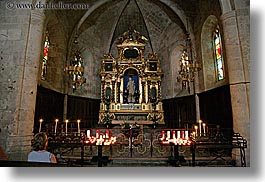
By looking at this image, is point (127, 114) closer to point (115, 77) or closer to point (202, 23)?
point (115, 77)

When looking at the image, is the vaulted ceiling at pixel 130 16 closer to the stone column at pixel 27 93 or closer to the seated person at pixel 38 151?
the stone column at pixel 27 93

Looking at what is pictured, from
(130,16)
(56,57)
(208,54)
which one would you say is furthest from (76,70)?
(208,54)

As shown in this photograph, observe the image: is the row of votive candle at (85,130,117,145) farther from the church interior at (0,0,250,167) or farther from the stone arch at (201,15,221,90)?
the stone arch at (201,15,221,90)

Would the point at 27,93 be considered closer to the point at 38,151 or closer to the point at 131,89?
the point at 38,151

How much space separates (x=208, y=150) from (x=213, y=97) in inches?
172

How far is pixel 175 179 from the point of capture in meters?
3.08

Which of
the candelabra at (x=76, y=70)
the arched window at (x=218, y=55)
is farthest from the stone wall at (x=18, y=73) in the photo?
the arched window at (x=218, y=55)

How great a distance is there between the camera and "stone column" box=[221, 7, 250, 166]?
15.2 feet

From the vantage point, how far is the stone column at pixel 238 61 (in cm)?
463

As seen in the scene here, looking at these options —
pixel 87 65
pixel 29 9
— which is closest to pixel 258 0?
pixel 29 9

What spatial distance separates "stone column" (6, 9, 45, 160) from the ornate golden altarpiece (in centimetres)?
586

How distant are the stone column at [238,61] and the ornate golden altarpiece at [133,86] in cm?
555

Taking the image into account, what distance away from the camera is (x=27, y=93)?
475cm

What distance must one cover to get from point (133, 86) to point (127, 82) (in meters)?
0.44
